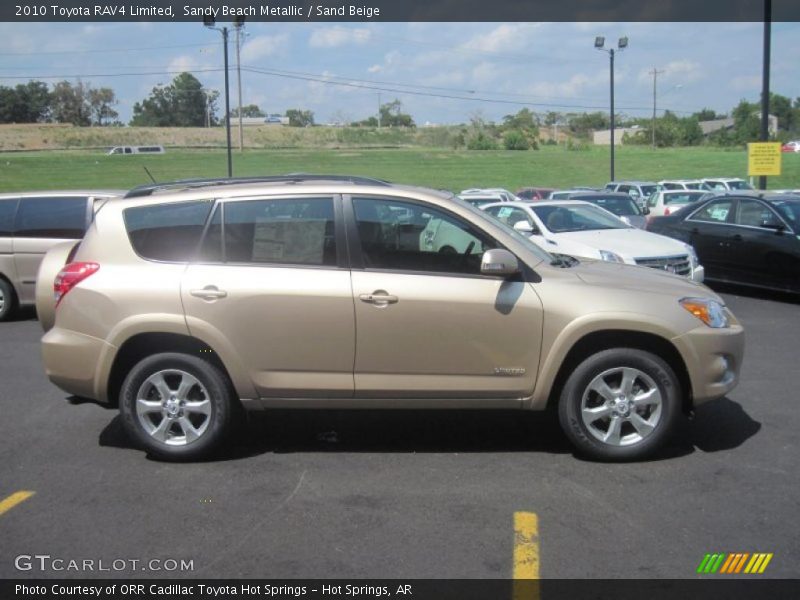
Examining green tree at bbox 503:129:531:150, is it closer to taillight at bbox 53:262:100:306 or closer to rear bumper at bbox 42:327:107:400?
taillight at bbox 53:262:100:306

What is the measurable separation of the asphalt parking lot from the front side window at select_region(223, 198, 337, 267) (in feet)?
4.36

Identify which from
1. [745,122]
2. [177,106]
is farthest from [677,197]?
[745,122]

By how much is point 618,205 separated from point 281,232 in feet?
46.0

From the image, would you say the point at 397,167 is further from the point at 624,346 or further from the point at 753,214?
the point at 624,346

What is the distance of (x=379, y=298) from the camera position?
505 cm

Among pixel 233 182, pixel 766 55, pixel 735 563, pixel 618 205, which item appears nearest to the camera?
pixel 735 563

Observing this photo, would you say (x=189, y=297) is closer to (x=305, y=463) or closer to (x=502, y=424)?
(x=305, y=463)

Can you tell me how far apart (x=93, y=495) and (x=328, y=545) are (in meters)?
1.59

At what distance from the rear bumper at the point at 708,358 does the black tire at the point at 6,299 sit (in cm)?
928

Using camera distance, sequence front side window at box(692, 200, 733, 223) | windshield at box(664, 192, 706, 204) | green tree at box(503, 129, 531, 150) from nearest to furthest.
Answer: front side window at box(692, 200, 733, 223) → windshield at box(664, 192, 706, 204) → green tree at box(503, 129, 531, 150)

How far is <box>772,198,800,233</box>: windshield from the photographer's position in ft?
37.3

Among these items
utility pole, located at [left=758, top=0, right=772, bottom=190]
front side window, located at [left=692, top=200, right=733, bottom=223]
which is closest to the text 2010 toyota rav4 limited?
front side window, located at [left=692, top=200, right=733, bottom=223]

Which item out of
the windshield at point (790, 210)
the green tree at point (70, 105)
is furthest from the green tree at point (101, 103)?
the windshield at point (790, 210)

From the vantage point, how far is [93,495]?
475 centimetres
